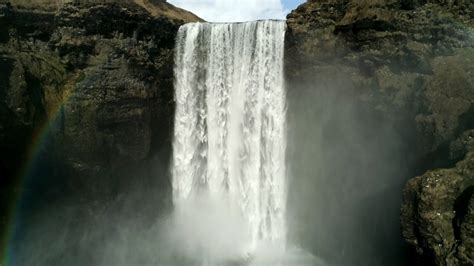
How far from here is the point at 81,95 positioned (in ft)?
61.8

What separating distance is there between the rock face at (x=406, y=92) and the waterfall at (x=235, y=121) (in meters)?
1.34

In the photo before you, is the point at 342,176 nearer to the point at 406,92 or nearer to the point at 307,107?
the point at 307,107

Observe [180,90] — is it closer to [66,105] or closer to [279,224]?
[66,105]

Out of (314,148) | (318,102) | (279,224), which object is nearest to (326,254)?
(279,224)

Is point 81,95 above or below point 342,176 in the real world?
above

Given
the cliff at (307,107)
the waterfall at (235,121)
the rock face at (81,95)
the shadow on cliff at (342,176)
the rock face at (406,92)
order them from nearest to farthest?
the rock face at (406,92)
the cliff at (307,107)
the shadow on cliff at (342,176)
the rock face at (81,95)
the waterfall at (235,121)

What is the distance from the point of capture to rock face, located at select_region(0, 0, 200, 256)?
17641mm

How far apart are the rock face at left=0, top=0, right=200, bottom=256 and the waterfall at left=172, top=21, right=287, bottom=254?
138cm

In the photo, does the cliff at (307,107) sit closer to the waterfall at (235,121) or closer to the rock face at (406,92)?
the rock face at (406,92)

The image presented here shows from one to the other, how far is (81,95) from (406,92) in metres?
13.7

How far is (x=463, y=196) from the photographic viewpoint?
12.6m

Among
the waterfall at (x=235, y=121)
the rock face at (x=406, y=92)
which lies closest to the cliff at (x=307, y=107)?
the rock face at (x=406, y=92)

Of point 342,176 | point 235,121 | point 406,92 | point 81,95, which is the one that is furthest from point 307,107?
point 81,95

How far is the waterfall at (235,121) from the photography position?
1986 centimetres
